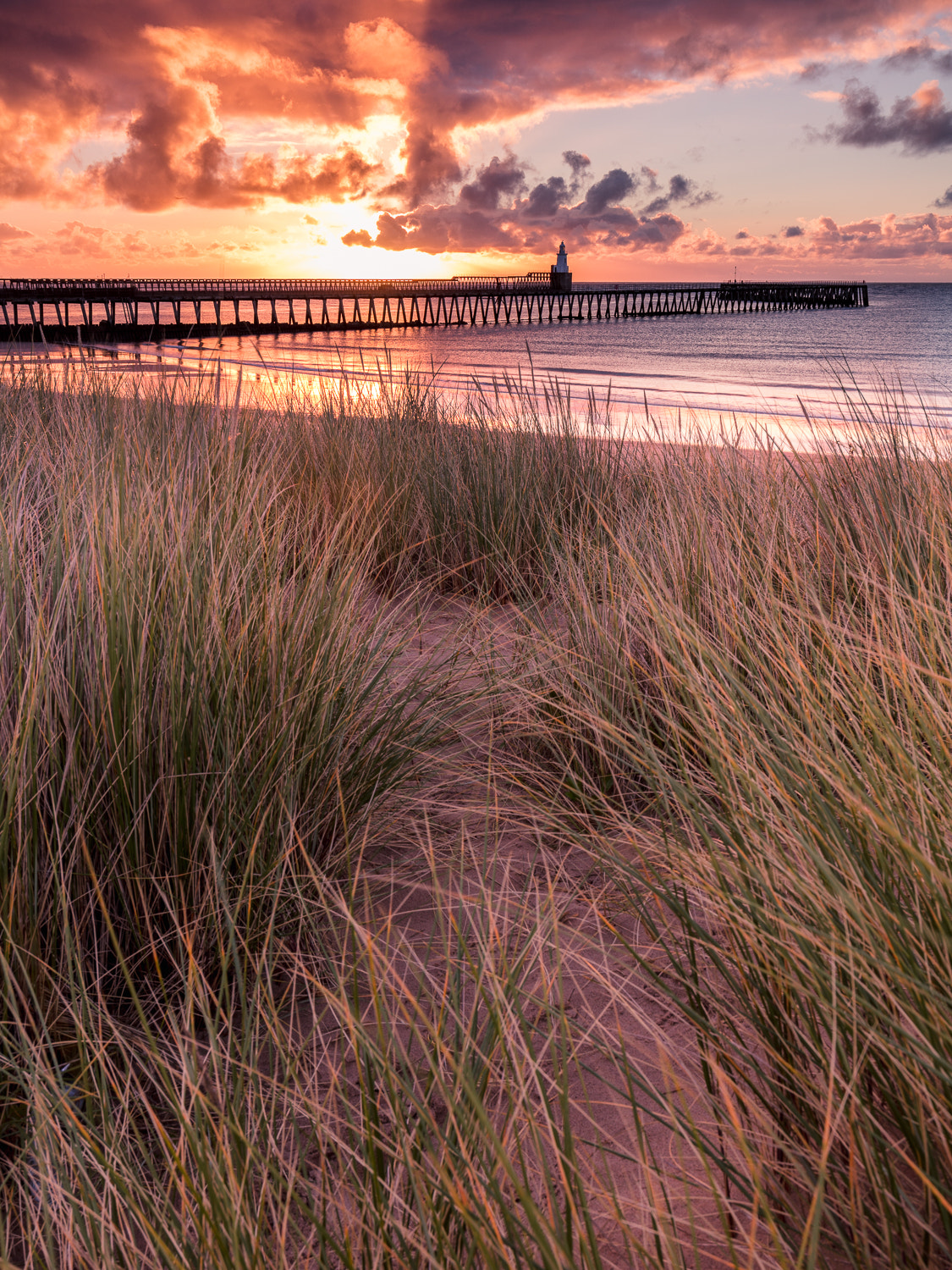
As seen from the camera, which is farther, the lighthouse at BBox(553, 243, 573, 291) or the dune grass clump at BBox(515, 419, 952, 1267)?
the lighthouse at BBox(553, 243, 573, 291)

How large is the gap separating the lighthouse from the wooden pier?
1590mm

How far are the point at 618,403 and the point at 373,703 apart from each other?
1120 centimetres

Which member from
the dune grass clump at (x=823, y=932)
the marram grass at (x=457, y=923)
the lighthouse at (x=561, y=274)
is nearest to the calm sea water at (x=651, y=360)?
the marram grass at (x=457, y=923)

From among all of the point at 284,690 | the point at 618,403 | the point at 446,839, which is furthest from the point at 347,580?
the point at 618,403

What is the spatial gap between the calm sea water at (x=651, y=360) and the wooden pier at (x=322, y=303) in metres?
3.47

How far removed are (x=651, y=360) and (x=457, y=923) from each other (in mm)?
28470

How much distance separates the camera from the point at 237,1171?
1.01 meters

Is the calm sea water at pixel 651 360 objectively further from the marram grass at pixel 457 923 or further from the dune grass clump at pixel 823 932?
the dune grass clump at pixel 823 932

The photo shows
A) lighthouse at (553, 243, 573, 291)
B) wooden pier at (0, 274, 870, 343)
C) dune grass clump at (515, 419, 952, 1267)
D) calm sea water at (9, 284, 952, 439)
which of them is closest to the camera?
dune grass clump at (515, 419, 952, 1267)

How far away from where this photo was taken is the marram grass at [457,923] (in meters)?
0.94

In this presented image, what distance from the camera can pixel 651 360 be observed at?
90.2ft

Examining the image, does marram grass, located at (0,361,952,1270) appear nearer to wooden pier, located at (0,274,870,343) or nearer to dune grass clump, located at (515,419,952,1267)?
dune grass clump, located at (515,419,952,1267)

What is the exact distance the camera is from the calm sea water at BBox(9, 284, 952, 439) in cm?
966

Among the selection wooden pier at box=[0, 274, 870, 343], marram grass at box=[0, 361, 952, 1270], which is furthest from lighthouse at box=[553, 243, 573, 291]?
marram grass at box=[0, 361, 952, 1270]
